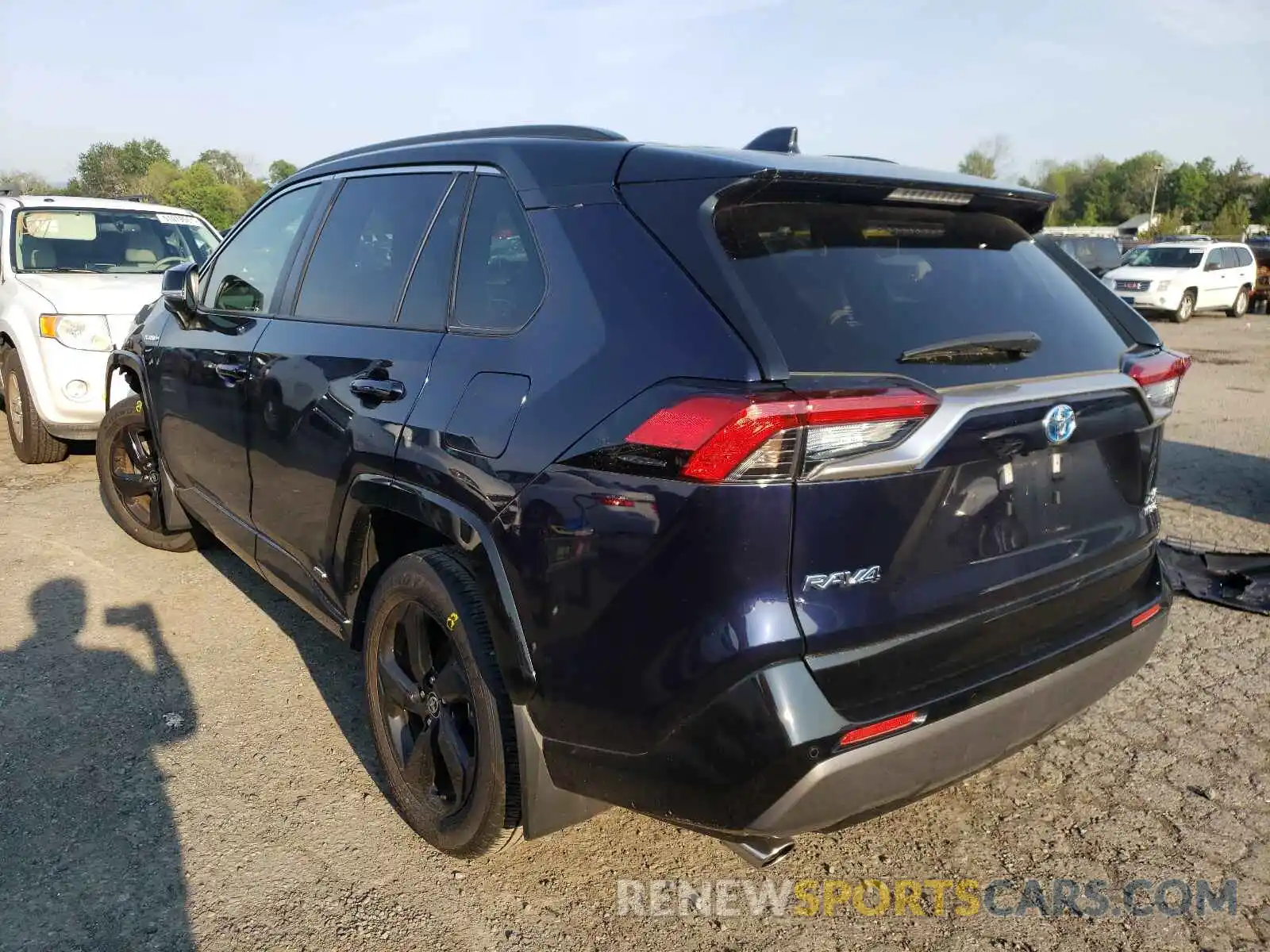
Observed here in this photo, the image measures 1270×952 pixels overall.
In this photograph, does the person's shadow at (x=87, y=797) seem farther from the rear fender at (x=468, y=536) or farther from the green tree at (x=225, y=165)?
the green tree at (x=225, y=165)

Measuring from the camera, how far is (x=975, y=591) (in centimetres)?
215

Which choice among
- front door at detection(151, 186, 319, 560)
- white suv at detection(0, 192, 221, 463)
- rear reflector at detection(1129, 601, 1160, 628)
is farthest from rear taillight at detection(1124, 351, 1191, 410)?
white suv at detection(0, 192, 221, 463)

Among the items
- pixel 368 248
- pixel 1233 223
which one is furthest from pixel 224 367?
pixel 1233 223

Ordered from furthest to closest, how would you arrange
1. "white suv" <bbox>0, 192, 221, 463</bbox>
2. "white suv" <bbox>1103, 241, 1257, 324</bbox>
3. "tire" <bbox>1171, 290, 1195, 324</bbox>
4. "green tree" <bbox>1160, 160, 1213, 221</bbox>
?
"green tree" <bbox>1160, 160, 1213, 221</bbox>, "tire" <bbox>1171, 290, 1195, 324</bbox>, "white suv" <bbox>1103, 241, 1257, 324</bbox>, "white suv" <bbox>0, 192, 221, 463</bbox>

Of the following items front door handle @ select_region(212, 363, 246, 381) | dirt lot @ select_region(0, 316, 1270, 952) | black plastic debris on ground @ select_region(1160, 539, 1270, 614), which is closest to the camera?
dirt lot @ select_region(0, 316, 1270, 952)

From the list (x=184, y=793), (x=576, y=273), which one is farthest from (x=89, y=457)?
(x=576, y=273)

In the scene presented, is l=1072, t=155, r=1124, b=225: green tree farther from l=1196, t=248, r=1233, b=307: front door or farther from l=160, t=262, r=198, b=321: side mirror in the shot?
l=160, t=262, r=198, b=321: side mirror

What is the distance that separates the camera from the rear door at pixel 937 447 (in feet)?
6.31

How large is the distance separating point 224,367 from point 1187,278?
23.0 meters

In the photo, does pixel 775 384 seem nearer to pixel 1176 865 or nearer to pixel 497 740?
pixel 497 740

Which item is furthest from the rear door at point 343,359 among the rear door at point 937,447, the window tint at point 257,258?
the rear door at point 937,447

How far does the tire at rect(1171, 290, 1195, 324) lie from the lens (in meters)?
21.7

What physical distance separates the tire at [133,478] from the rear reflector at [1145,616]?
4.51m

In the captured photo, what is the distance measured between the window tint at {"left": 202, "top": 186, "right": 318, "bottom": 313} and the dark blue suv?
2.71ft
